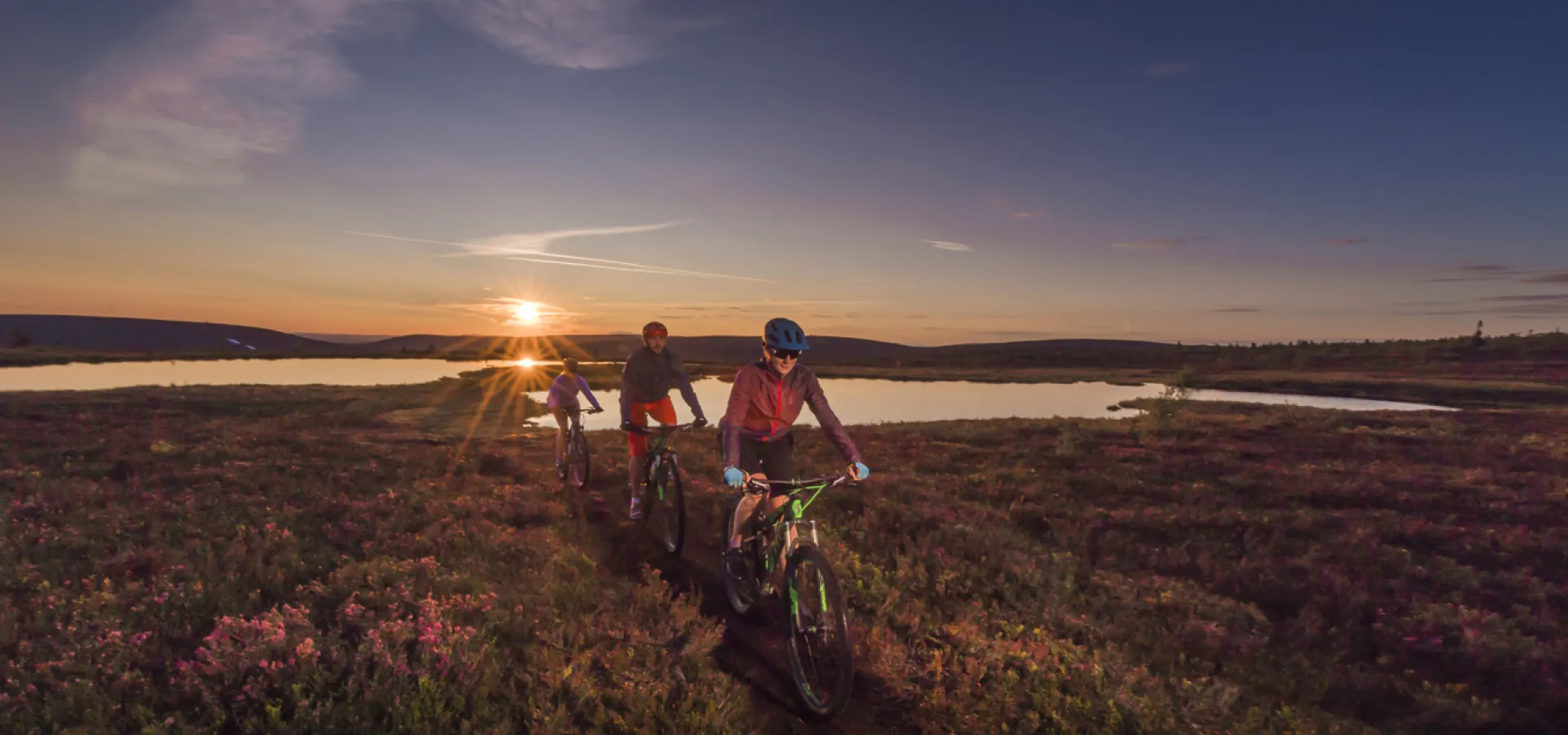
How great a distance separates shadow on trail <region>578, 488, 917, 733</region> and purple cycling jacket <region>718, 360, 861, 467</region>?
2208mm

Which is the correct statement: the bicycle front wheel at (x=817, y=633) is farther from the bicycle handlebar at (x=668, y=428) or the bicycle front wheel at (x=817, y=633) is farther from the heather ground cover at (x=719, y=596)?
the bicycle handlebar at (x=668, y=428)

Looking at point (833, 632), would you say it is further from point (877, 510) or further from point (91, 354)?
point (91, 354)

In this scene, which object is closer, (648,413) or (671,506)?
(671,506)

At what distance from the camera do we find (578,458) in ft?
51.0

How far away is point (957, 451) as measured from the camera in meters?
25.5

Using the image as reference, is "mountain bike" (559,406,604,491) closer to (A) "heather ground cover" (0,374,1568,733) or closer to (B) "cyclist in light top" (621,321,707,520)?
(A) "heather ground cover" (0,374,1568,733)

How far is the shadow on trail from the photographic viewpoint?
6.16m

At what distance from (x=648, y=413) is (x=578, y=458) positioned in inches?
222

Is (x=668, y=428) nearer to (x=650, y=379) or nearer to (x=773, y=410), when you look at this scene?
(x=650, y=379)

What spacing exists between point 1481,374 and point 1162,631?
292ft

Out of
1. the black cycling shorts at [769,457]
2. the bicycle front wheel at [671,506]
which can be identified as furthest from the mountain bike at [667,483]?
the black cycling shorts at [769,457]

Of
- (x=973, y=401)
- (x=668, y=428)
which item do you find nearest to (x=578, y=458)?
(x=668, y=428)

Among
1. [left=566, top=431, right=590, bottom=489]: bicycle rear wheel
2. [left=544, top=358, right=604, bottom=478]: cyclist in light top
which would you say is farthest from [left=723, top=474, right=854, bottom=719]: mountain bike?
[left=566, top=431, right=590, bottom=489]: bicycle rear wheel

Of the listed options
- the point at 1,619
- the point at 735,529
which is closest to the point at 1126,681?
the point at 735,529
